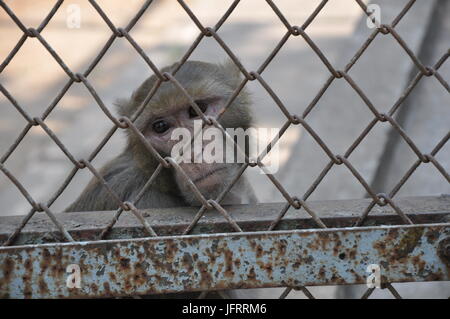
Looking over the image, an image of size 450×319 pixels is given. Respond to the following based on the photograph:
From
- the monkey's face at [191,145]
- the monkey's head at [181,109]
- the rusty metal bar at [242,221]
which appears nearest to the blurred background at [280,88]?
the monkey's head at [181,109]

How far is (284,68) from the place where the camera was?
912 centimetres

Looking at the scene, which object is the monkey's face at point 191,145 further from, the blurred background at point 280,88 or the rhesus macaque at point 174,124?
the blurred background at point 280,88

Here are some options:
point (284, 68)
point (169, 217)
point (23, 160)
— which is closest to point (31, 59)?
point (23, 160)

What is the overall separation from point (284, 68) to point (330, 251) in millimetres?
6897

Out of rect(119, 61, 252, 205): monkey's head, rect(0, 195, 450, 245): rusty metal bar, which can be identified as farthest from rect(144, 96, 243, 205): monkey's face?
rect(0, 195, 450, 245): rusty metal bar

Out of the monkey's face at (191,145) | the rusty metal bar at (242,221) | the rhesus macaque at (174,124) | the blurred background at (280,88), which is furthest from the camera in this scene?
the blurred background at (280,88)

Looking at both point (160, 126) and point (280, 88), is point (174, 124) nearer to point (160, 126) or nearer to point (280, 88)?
point (160, 126)

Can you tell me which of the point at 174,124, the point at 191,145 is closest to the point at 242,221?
the point at 191,145

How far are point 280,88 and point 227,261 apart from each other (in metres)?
6.38

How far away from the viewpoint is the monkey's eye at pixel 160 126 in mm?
3553

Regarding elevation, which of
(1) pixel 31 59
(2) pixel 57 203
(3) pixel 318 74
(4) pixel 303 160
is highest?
(1) pixel 31 59

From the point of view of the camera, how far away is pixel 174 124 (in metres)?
3.52

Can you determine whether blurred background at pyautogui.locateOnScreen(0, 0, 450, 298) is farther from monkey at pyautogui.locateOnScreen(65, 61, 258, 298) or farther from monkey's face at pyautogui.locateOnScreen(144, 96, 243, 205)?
monkey's face at pyautogui.locateOnScreen(144, 96, 243, 205)
